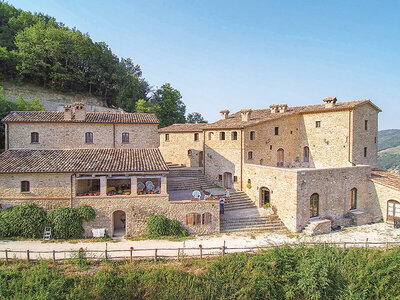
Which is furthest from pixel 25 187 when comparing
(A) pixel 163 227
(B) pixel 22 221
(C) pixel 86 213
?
(A) pixel 163 227

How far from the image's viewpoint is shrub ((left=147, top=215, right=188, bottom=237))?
51.0 feet

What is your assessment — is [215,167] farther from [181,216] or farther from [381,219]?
[381,219]

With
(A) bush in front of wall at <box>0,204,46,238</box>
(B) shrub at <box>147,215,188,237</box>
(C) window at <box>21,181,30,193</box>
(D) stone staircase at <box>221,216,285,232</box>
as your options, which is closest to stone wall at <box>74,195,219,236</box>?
(B) shrub at <box>147,215,188,237</box>

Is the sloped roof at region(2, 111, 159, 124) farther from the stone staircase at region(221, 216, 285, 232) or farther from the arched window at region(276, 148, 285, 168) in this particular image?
the arched window at region(276, 148, 285, 168)

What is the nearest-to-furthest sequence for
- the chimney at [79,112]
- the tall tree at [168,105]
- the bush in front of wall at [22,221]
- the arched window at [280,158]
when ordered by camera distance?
the bush in front of wall at [22,221], the chimney at [79,112], the arched window at [280,158], the tall tree at [168,105]

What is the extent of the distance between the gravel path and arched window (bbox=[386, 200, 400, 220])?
1.39 meters

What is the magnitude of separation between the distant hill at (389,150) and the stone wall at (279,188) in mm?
88483

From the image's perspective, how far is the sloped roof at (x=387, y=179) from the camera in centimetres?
1912

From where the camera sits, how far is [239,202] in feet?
66.3

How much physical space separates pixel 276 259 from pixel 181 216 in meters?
6.60

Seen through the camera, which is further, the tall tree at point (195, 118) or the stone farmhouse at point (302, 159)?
the tall tree at point (195, 118)

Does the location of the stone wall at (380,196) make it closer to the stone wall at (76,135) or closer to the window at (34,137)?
the stone wall at (76,135)

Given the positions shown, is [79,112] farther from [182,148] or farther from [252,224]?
[252,224]

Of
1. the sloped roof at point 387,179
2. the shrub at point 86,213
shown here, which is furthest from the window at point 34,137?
the sloped roof at point 387,179
